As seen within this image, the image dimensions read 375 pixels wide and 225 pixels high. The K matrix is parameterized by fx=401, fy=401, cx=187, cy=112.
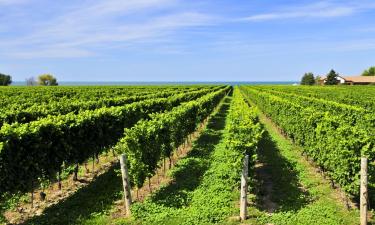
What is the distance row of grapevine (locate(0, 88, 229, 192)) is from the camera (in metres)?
10.8

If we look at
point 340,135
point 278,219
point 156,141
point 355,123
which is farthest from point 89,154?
point 355,123

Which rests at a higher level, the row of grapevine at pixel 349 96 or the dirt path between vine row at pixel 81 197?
the row of grapevine at pixel 349 96

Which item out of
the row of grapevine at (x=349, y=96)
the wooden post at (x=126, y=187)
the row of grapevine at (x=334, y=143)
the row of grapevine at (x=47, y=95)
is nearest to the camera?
the wooden post at (x=126, y=187)

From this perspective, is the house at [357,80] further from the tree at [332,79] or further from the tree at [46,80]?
the tree at [46,80]

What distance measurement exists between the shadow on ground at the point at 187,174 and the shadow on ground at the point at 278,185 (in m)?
2.25

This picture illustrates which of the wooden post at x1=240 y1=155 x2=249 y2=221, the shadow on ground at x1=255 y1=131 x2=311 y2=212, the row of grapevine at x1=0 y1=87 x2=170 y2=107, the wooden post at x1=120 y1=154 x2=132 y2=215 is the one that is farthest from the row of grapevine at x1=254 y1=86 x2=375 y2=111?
the wooden post at x1=120 y1=154 x2=132 y2=215

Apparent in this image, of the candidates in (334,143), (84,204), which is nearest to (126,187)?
(84,204)

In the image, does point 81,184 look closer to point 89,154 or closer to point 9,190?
point 89,154

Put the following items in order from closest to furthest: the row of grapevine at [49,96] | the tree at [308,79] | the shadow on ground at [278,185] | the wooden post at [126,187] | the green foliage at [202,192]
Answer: the green foliage at [202,192] < the wooden post at [126,187] < the shadow on ground at [278,185] < the row of grapevine at [49,96] < the tree at [308,79]

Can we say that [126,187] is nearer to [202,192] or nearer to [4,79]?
[202,192]

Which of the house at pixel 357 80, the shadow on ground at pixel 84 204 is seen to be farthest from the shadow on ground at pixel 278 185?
the house at pixel 357 80

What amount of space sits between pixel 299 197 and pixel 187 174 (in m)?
4.40

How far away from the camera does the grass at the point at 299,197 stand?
10656 millimetres

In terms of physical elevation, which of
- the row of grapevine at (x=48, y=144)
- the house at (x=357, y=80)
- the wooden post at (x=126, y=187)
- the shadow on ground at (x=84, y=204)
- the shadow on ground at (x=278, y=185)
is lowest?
the shadow on ground at (x=84, y=204)
